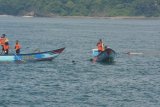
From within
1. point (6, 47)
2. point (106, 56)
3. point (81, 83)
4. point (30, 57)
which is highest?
point (6, 47)

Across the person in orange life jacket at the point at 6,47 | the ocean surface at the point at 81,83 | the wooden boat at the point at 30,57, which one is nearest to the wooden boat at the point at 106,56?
the ocean surface at the point at 81,83

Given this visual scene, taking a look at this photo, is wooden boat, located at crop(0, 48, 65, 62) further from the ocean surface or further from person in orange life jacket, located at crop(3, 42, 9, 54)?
person in orange life jacket, located at crop(3, 42, 9, 54)

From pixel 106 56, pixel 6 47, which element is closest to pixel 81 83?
pixel 6 47

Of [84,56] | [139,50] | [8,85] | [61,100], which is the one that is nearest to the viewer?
[61,100]

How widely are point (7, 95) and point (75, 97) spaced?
15.0ft

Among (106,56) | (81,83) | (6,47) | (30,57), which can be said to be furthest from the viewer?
(106,56)

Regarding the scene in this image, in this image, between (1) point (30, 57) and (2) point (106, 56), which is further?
(2) point (106, 56)

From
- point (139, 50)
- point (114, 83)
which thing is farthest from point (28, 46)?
point (114, 83)

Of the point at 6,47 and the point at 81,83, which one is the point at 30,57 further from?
the point at 81,83

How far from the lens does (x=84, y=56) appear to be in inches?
3228

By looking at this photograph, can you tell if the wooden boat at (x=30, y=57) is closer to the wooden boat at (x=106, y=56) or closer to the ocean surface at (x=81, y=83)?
the ocean surface at (x=81, y=83)

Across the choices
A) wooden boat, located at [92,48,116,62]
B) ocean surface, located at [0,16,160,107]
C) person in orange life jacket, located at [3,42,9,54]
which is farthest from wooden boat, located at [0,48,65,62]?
wooden boat, located at [92,48,116,62]

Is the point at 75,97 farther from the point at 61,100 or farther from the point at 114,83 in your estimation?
the point at 114,83

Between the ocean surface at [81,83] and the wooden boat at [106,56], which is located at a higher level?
the wooden boat at [106,56]
